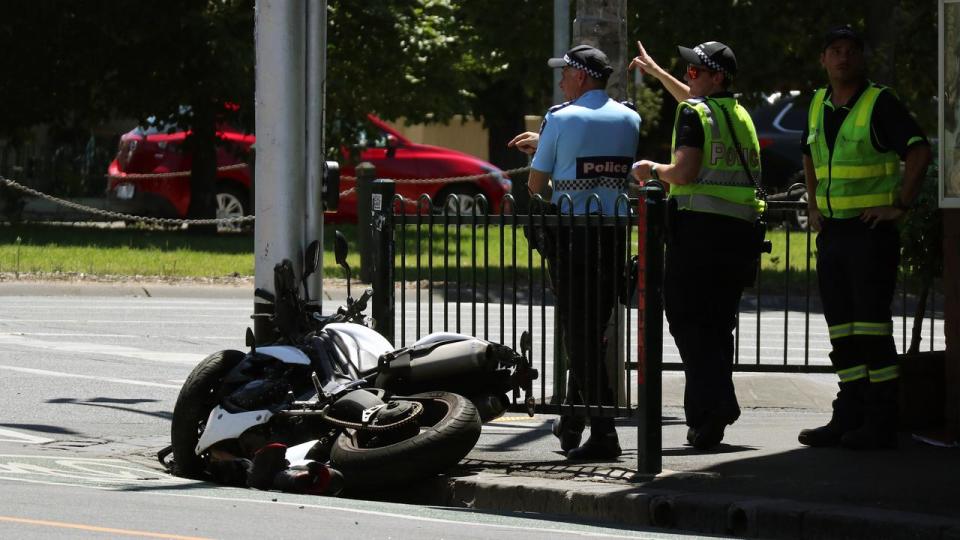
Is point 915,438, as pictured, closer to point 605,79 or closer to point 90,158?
point 605,79

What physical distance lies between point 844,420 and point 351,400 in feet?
7.50

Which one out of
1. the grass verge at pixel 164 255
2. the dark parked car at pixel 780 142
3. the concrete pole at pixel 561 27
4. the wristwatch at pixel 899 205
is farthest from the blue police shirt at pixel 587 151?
the dark parked car at pixel 780 142

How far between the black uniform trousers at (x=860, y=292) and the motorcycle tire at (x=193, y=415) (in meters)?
2.82

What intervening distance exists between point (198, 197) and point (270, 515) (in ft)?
61.9

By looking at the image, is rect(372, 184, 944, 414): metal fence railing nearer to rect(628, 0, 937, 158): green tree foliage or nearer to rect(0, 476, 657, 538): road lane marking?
rect(0, 476, 657, 538): road lane marking

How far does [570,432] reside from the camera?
29.8 feet

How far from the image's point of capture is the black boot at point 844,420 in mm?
8953

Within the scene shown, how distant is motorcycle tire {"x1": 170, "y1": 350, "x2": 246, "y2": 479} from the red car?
16570mm

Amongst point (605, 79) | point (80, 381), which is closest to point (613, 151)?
point (605, 79)

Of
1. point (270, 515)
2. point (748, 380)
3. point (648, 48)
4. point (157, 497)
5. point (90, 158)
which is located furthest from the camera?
point (90, 158)

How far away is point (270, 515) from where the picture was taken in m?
7.46

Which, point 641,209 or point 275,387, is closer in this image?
point 641,209

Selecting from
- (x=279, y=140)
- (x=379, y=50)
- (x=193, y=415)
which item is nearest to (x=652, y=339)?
(x=193, y=415)

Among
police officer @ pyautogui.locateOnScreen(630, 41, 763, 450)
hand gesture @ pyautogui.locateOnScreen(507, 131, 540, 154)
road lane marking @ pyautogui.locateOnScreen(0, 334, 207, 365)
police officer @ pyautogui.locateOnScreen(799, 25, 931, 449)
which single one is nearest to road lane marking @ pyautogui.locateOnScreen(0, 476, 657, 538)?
police officer @ pyautogui.locateOnScreen(630, 41, 763, 450)
